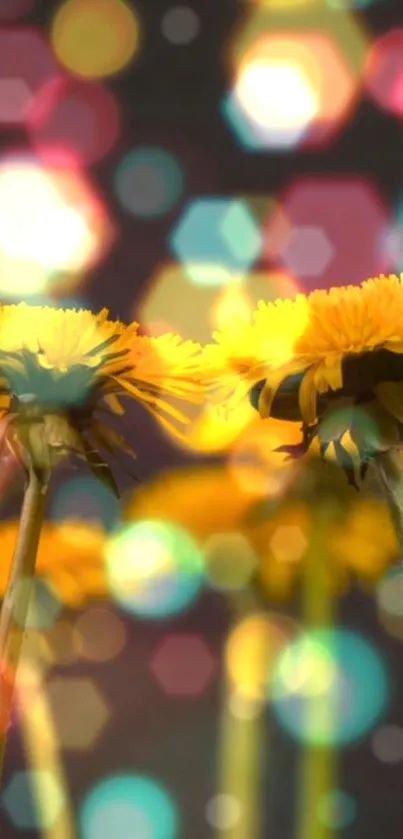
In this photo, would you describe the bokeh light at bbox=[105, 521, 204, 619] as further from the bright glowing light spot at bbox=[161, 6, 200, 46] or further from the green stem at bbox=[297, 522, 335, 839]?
the bright glowing light spot at bbox=[161, 6, 200, 46]

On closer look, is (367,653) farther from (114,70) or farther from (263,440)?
(114,70)

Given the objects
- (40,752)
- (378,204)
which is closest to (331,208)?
(378,204)

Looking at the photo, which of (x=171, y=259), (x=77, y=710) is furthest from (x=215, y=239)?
(x=77, y=710)

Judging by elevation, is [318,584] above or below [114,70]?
below

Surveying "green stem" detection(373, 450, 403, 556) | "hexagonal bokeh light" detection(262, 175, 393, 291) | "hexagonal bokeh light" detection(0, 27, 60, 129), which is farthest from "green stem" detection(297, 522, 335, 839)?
"hexagonal bokeh light" detection(0, 27, 60, 129)

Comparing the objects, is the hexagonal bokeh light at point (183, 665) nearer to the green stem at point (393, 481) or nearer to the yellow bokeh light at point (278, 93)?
the green stem at point (393, 481)

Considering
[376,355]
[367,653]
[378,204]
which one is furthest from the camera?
[378,204]
